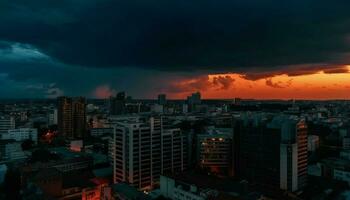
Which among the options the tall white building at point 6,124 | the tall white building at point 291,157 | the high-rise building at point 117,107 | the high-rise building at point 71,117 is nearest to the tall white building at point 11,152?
the high-rise building at point 71,117

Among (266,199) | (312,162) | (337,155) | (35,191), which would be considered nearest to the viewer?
(266,199)

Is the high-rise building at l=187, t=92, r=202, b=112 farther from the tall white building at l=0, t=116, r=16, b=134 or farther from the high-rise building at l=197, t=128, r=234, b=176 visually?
the high-rise building at l=197, t=128, r=234, b=176

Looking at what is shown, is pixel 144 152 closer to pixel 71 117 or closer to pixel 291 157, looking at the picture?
pixel 291 157

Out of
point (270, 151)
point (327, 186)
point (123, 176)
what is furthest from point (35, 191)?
point (327, 186)

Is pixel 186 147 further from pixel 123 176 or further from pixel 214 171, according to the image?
pixel 123 176

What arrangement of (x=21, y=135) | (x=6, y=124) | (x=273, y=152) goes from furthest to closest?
(x=6, y=124) → (x=21, y=135) → (x=273, y=152)

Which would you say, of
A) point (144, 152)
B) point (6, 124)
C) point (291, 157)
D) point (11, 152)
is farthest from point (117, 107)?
point (291, 157)
